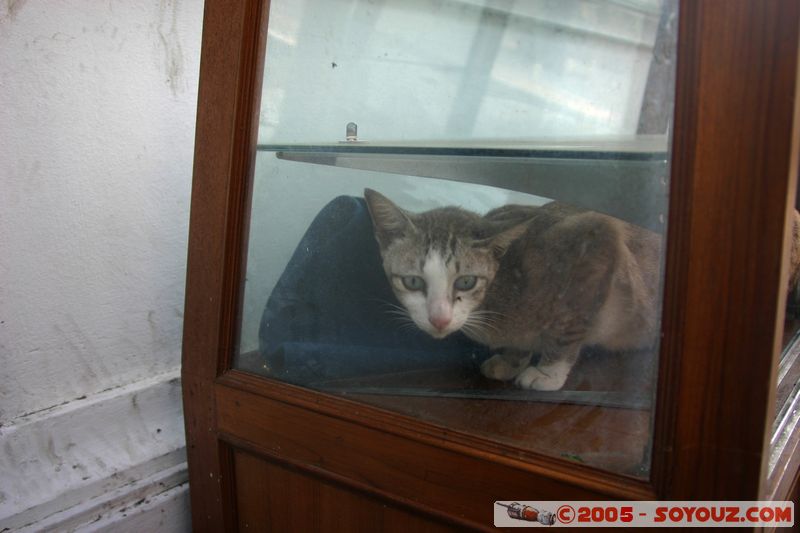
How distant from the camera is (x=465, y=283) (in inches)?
30.5

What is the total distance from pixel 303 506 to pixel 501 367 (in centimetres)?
32

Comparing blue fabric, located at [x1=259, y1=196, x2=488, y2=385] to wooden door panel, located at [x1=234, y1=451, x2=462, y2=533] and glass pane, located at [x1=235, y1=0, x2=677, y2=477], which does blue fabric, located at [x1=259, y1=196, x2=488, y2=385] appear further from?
wooden door panel, located at [x1=234, y1=451, x2=462, y2=533]

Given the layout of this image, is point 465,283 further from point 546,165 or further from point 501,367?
point 546,165

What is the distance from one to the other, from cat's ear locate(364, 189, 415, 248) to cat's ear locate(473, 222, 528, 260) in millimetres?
106

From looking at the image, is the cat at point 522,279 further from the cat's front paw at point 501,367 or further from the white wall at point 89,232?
the white wall at point 89,232

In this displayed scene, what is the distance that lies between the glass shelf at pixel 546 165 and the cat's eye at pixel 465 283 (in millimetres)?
148

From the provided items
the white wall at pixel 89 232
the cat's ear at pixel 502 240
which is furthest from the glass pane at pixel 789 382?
the white wall at pixel 89 232

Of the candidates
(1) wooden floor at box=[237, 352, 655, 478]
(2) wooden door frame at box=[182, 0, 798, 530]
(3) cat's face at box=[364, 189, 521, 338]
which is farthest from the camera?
(3) cat's face at box=[364, 189, 521, 338]

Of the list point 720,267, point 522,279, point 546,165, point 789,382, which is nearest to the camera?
point 720,267

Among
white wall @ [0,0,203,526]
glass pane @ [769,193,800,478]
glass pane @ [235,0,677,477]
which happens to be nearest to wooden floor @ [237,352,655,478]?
glass pane @ [235,0,677,477]

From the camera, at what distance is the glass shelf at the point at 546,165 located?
0.52m

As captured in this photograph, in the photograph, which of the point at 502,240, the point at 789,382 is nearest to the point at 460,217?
the point at 502,240

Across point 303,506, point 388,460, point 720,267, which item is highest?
point 720,267

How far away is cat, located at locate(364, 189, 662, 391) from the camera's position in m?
0.62
